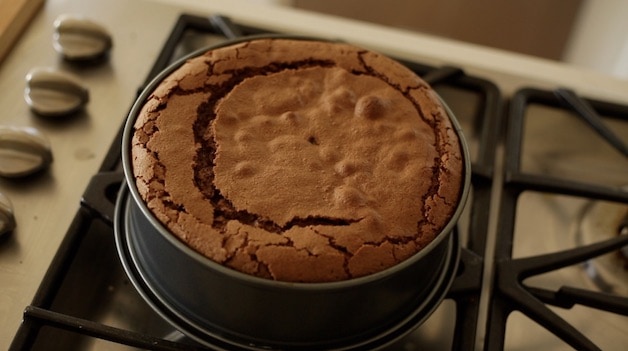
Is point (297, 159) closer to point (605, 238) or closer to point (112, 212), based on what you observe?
point (112, 212)

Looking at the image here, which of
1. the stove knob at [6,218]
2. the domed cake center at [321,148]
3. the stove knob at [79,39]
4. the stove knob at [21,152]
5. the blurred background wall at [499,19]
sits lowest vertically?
the stove knob at [6,218]

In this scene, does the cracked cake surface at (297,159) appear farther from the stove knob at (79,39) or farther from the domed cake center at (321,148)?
the stove knob at (79,39)

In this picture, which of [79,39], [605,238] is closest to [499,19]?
[605,238]

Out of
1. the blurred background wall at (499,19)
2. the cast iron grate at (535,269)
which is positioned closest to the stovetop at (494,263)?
the cast iron grate at (535,269)

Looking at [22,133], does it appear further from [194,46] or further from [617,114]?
[617,114]

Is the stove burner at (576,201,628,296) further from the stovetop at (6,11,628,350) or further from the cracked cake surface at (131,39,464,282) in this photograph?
the cracked cake surface at (131,39,464,282)

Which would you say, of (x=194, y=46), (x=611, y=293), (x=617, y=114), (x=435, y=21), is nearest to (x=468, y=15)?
(x=435, y=21)

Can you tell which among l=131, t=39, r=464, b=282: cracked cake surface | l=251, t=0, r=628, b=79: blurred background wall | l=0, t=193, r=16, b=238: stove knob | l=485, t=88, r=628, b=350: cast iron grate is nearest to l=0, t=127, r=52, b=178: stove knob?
l=0, t=193, r=16, b=238: stove knob
